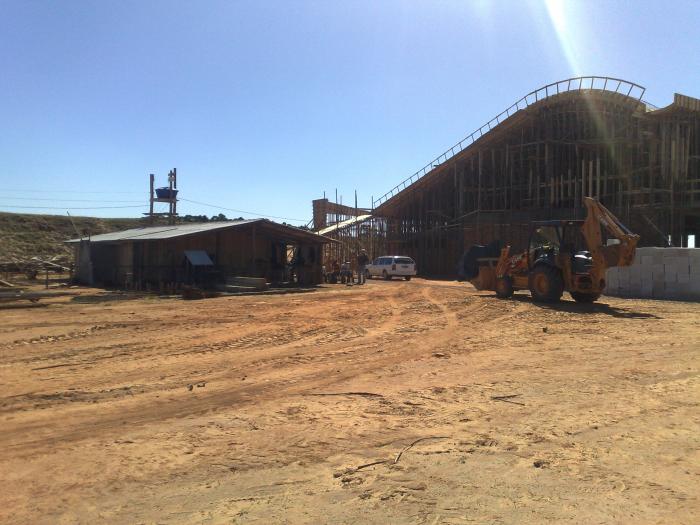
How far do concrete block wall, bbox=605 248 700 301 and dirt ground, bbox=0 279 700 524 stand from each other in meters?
10.1

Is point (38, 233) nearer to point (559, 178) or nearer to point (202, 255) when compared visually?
point (202, 255)

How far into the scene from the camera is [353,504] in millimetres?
4172

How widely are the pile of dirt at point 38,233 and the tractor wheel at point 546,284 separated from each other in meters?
49.0

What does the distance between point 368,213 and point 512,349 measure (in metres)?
42.8

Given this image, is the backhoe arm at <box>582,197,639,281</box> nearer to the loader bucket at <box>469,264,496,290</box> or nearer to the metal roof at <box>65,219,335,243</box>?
the loader bucket at <box>469,264,496,290</box>

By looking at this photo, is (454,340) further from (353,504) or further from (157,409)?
(353,504)

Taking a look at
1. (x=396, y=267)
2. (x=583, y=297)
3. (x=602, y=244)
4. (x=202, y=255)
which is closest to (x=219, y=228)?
(x=202, y=255)

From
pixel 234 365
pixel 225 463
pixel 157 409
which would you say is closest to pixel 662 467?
pixel 225 463

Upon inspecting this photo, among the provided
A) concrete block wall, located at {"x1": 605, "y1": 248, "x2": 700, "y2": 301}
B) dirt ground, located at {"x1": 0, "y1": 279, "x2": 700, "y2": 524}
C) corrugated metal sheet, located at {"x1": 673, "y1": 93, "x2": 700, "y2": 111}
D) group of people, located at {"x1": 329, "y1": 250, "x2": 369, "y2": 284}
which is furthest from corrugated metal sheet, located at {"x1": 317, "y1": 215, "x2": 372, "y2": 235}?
dirt ground, located at {"x1": 0, "y1": 279, "x2": 700, "y2": 524}

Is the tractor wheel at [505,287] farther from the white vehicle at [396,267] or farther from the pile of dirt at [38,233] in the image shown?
the pile of dirt at [38,233]

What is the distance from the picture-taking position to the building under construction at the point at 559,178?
3338 centimetres

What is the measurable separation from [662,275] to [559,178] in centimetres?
1827

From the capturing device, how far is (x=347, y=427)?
5945 mm

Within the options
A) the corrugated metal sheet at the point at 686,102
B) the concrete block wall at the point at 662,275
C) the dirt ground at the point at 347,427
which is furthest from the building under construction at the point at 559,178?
the dirt ground at the point at 347,427
